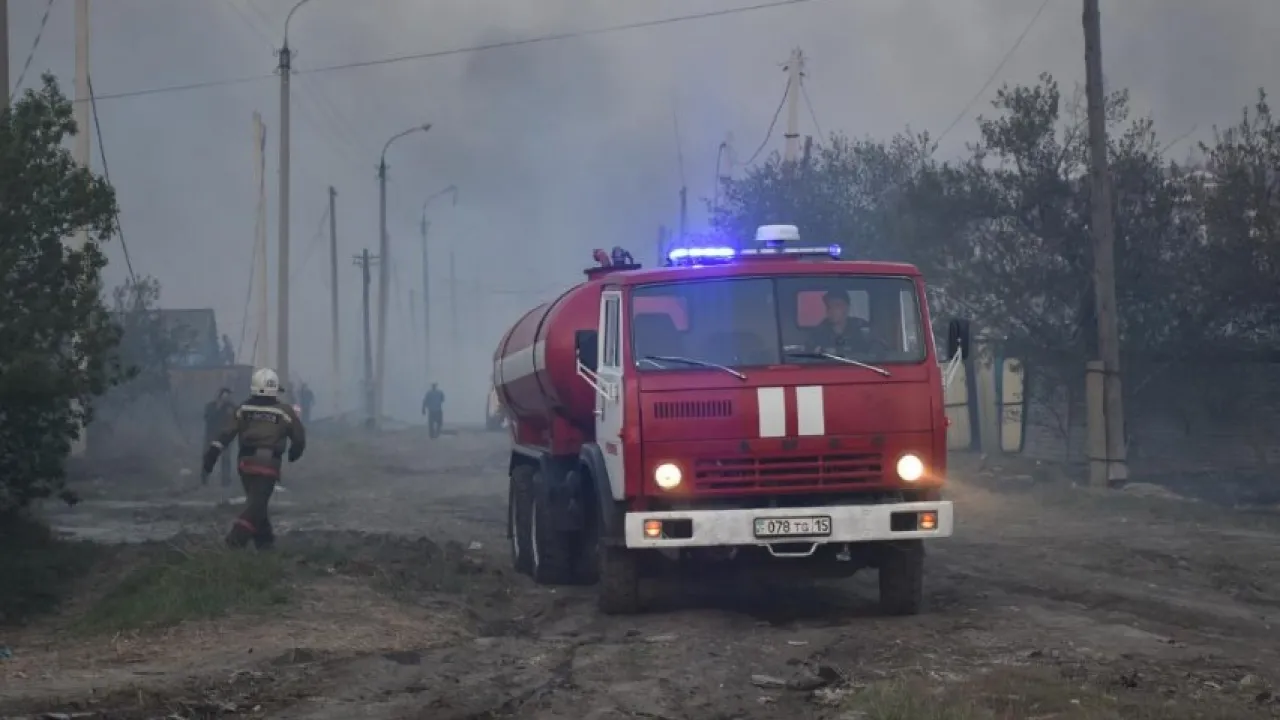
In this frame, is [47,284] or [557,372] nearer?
[557,372]

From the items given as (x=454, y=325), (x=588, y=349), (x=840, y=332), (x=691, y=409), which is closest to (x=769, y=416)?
(x=691, y=409)

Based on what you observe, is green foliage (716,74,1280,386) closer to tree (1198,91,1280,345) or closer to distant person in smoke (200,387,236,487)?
tree (1198,91,1280,345)

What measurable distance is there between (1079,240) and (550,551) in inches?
533

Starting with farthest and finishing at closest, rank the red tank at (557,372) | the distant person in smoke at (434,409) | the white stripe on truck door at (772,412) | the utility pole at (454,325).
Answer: the utility pole at (454,325), the distant person in smoke at (434,409), the red tank at (557,372), the white stripe on truck door at (772,412)

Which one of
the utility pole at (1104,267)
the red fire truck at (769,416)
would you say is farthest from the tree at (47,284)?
the utility pole at (1104,267)

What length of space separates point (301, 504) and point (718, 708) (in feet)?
55.5

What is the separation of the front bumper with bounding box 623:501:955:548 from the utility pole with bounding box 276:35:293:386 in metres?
21.3

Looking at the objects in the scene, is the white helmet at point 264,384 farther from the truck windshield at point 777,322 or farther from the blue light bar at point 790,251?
the blue light bar at point 790,251

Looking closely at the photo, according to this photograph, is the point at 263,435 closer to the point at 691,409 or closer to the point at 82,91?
the point at 691,409

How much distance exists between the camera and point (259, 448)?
1362 centimetres

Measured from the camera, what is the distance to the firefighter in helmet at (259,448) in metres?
13.5

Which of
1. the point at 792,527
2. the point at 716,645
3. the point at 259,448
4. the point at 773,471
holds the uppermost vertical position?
the point at 259,448

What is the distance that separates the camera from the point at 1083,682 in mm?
7688

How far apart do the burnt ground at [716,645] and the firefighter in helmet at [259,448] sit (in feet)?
1.64
